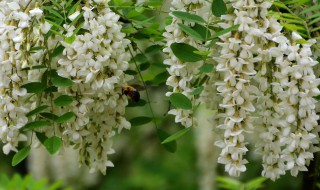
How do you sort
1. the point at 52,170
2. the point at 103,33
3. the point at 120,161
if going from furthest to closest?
1. the point at 120,161
2. the point at 52,170
3. the point at 103,33

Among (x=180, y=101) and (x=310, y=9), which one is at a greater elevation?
(x=310, y=9)

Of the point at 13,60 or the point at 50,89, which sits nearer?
the point at 13,60

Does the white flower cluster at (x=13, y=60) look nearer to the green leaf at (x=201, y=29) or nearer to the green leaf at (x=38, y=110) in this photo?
the green leaf at (x=38, y=110)

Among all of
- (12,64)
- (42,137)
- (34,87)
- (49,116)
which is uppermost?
(12,64)

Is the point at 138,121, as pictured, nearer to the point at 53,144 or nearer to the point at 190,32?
the point at 53,144

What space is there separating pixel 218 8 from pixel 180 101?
31 centimetres

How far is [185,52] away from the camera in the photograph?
7.61ft

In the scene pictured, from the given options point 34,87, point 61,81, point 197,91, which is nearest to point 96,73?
point 61,81

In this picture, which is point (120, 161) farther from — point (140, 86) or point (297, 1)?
point (297, 1)

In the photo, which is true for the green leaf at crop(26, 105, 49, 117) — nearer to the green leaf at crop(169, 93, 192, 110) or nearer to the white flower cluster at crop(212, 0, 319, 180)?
the green leaf at crop(169, 93, 192, 110)

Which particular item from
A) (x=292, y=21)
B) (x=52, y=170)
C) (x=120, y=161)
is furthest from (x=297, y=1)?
(x=120, y=161)

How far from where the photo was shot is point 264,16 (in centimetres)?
223

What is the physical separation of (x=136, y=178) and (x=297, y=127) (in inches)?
201

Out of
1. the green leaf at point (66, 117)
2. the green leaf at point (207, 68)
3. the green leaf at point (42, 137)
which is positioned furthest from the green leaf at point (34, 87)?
the green leaf at point (207, 68)
